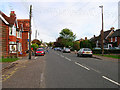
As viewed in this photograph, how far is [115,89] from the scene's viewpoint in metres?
5.45

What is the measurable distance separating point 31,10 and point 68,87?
56.0 feet

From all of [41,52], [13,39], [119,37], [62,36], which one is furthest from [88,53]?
[62,36]

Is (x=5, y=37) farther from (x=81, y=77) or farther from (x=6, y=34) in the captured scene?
(x=81, y=77)

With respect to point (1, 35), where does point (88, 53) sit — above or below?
below

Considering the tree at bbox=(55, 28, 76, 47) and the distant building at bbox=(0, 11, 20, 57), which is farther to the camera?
the tree at bbox=(55, 28, 76, 47)

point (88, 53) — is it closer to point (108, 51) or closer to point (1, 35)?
point (108, 51)

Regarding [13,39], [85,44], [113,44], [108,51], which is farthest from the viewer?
[113,44]

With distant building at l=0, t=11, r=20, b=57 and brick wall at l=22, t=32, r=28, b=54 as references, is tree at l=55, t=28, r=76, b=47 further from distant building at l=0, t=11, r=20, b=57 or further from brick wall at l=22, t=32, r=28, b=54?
distant building at l=0, t=11, r=20, b=57

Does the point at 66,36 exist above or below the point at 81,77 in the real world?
above

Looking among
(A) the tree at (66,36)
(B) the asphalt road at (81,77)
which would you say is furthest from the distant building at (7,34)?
(A) the tree at (66,36)

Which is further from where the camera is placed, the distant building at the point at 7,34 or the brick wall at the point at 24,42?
the brick wall at the point at 24,42

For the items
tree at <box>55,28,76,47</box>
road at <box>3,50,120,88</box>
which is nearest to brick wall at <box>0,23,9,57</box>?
road at <box>3,50,120,88</box>

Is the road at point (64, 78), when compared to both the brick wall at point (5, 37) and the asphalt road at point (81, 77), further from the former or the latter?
the brick wall at point (5, 37)

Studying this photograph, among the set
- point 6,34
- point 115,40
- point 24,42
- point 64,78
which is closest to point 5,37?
point 6,34
